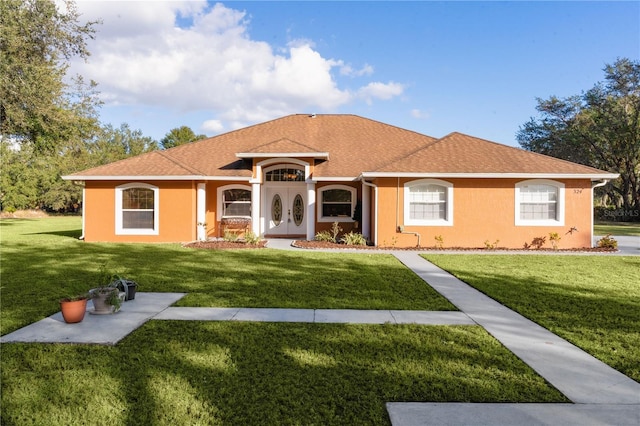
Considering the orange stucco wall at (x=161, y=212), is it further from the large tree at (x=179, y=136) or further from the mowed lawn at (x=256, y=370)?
the large tree at (x=179, y=136)

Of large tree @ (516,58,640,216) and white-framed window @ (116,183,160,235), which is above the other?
large tree @ (516,58,640,216)

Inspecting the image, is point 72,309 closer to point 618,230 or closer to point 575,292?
point 575,292

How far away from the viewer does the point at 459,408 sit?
3617 mm

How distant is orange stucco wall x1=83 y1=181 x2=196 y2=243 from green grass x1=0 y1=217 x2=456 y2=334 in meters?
2.62

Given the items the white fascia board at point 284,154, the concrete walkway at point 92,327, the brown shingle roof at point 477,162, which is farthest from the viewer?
the white fascia board at point 284,154

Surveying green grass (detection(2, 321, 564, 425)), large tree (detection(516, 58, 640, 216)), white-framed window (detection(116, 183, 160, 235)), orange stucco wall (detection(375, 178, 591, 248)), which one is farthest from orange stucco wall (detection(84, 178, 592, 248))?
large tree (detection(516, 58, 640, 216))

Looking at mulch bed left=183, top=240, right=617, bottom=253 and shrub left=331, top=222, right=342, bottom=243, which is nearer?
mulch bed left=183, top=240, right=617, bottom=253

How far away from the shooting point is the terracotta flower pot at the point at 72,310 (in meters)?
5.89

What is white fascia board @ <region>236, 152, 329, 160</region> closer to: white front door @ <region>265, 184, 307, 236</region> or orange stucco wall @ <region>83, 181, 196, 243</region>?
white front door @ <region>265, 184, 307, 236</region>

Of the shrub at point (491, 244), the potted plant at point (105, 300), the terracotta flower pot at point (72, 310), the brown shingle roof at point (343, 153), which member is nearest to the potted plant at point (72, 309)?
the terracotta flower pot at point (72, 310)

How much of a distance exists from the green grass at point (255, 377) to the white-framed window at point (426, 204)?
422 inches

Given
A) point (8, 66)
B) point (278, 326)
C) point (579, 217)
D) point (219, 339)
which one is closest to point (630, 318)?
point (278, 326)

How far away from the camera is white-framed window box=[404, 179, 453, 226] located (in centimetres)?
1612

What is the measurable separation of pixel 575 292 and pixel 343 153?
13.7m
